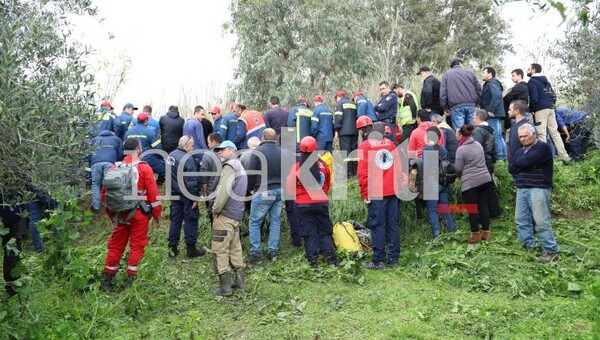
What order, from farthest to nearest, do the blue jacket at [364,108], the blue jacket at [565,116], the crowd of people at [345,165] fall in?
the blue jacket at [565,116] < the blue jacket at [364,108] < the crowd of people at [345,165]

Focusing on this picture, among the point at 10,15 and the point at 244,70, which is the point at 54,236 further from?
the point at 244,70

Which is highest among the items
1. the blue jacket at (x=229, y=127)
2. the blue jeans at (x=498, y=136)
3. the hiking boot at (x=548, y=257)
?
the blue jacket at (x=229, y=127)

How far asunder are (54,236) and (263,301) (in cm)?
250

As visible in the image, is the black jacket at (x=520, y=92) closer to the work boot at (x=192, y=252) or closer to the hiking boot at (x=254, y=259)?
the hiking boot at (x=254, y=259)

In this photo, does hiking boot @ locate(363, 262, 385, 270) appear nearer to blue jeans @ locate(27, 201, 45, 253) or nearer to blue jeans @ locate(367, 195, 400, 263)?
blue jeans @ locate(367, 195, 400, 263)

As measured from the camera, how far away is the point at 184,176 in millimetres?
8406

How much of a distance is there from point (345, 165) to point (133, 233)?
556 centimetres

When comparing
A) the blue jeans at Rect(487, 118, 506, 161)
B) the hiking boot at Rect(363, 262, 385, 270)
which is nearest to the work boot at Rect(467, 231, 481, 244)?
the hiking boot at Rect(363, 262, 385, 270)

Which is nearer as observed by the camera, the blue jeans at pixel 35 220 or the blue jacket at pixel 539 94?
the blue jeans at pixel 35 220

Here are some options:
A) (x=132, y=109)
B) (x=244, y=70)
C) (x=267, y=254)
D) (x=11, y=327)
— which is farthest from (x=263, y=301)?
(x=244, y=70)

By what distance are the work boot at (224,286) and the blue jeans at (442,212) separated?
3.48 meters

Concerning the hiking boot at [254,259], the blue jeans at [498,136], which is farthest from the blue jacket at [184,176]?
the blue jeans at [498,136]

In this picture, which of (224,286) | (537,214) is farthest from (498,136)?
(224,286)

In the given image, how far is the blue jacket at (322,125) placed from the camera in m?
11.3
